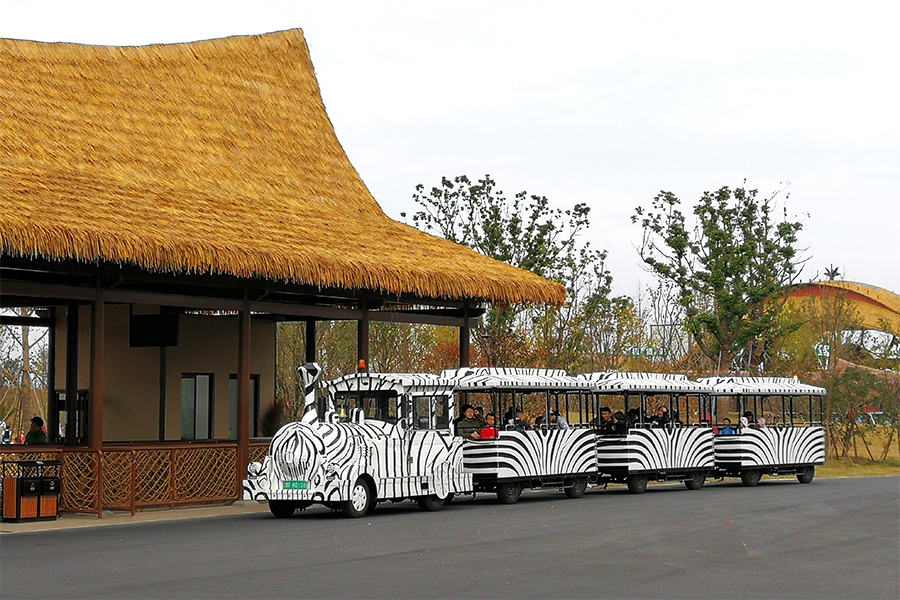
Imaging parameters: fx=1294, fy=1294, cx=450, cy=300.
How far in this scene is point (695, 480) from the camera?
99.1 feet

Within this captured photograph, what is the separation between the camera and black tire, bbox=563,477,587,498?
87.7 ft

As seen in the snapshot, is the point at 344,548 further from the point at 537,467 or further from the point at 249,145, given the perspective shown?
the point at 249,145

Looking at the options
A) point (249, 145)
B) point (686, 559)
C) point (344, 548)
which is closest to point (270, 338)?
point (249, 145)

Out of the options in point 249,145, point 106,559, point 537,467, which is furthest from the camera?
point 249,145

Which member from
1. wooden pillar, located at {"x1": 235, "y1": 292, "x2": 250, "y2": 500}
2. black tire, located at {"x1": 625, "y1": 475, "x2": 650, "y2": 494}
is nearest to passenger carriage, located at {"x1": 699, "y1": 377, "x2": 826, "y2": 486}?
black tire, located at {"x1": 625, "y1": 475, "x2": 650, "y2": 494}

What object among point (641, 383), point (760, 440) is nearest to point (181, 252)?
point (641, 383)

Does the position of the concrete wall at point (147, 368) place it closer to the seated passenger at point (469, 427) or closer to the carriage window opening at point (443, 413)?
the seated passenger at point (469, 427)

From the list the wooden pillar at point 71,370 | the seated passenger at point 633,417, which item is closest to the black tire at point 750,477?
the seated passenger at point 633,417

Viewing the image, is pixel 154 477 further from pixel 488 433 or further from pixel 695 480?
pixel 695 480

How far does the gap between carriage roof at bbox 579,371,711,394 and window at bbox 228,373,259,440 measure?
843 centimetres

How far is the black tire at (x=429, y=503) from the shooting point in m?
22.7

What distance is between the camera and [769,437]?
3194 cm

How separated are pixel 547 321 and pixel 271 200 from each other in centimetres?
1430

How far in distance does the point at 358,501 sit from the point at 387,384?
237cm
